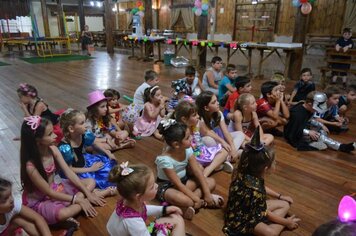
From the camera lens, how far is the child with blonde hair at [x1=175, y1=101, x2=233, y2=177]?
2148mm

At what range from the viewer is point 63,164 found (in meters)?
1.76

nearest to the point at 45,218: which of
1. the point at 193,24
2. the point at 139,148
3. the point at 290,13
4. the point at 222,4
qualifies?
the point at 139,148

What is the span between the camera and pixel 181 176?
1942 millimetres

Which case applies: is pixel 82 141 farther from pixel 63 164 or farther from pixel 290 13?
pixel 290 13

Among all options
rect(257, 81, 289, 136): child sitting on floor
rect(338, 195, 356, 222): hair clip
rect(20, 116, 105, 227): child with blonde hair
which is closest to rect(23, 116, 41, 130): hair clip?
rect(20, 116, 105, 227): child with blonde hair

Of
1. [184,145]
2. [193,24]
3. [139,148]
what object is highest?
[193,24]

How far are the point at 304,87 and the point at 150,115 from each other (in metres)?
2.15

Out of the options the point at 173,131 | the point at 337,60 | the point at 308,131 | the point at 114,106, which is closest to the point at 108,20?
the point at 337,60

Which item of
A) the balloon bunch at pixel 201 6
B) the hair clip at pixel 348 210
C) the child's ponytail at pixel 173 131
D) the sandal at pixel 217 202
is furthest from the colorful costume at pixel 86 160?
the balloon bunch at pixel 201 6

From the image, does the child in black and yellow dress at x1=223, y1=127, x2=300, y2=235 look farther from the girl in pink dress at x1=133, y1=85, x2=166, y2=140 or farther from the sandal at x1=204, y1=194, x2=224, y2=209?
the girl in pink dress at x1=133, y1=85, x2=166, y2=140

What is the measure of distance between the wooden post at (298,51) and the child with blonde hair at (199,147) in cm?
468

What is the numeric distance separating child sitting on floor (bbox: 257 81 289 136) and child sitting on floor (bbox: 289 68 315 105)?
2.71ft

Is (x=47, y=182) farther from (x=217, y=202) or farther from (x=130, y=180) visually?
(x=217, y=202)

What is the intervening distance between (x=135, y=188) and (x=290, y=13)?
10200mm
